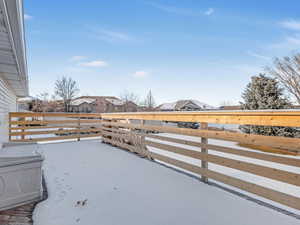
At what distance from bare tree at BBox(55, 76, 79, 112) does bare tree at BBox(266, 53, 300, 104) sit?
986 inches

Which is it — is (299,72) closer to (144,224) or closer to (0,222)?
(144,224)

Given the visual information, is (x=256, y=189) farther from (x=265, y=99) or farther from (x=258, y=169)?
(x=265, y=99)

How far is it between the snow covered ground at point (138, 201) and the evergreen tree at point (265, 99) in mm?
5723

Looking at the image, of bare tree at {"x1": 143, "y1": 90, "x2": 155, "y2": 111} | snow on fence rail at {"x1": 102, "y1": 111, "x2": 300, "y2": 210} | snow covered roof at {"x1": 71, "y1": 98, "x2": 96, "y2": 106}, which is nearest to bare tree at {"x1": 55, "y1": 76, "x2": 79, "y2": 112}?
snow covered roof at {"x1": 71, "y1": 98, "x2": 96, "y2": 106}

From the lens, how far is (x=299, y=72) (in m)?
11.6

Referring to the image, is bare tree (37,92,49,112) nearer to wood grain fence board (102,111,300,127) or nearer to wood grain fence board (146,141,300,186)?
wood grain fence board (102,111,300,127)

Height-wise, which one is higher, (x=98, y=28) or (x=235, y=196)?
(x=98, y=28)

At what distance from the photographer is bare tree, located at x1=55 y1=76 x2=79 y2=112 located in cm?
2684

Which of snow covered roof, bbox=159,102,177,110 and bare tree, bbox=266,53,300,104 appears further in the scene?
snow covered roof, bbox=159,102,177,110

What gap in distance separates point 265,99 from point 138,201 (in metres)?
7.42

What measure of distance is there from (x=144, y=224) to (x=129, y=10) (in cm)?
710

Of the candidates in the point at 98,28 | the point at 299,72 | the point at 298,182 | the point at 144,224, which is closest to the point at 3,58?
the point at 144,224

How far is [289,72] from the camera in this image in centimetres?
1206

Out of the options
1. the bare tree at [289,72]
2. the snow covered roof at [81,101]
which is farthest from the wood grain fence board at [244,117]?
the snow covered roof at [81,101]
